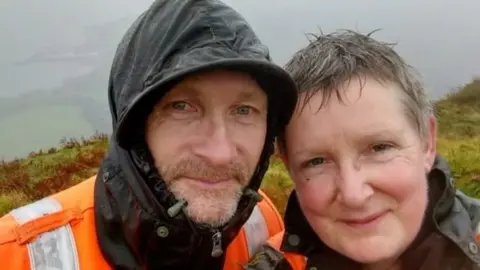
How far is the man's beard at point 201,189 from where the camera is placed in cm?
361

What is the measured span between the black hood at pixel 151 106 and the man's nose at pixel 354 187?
0.46 m

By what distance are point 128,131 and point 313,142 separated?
0.93m

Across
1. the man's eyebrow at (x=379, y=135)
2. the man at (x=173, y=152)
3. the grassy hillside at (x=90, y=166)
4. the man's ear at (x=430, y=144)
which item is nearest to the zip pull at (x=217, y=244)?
the man at (x=173, y=152)

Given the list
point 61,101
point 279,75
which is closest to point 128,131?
point 279,75

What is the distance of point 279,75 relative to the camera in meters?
3.59

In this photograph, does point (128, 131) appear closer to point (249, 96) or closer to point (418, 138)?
point (249, 96)

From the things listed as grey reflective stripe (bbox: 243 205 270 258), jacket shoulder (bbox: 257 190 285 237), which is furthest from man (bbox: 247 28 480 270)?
jacket shoulder (bbox: 257 190 285 237)

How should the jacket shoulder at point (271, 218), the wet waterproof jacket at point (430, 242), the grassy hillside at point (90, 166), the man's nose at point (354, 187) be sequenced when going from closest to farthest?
the man's nose at point (354, 187) < the wet waterproof jacket at point (430, 242) < the jacket shoulder at point (271, 218) < the grassy hillside at point (90, 166)

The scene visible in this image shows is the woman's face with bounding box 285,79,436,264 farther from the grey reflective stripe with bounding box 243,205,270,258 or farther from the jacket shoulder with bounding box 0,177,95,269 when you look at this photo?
the jacket shoulder with bounding box 0,177,95,269

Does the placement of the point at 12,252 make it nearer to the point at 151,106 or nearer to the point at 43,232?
the point at 43,232

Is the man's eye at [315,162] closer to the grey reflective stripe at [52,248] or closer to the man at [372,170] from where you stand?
the man at [372,170]

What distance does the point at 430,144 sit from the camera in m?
3.72

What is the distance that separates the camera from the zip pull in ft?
12.3

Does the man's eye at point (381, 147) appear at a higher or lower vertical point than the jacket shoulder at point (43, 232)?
higher
